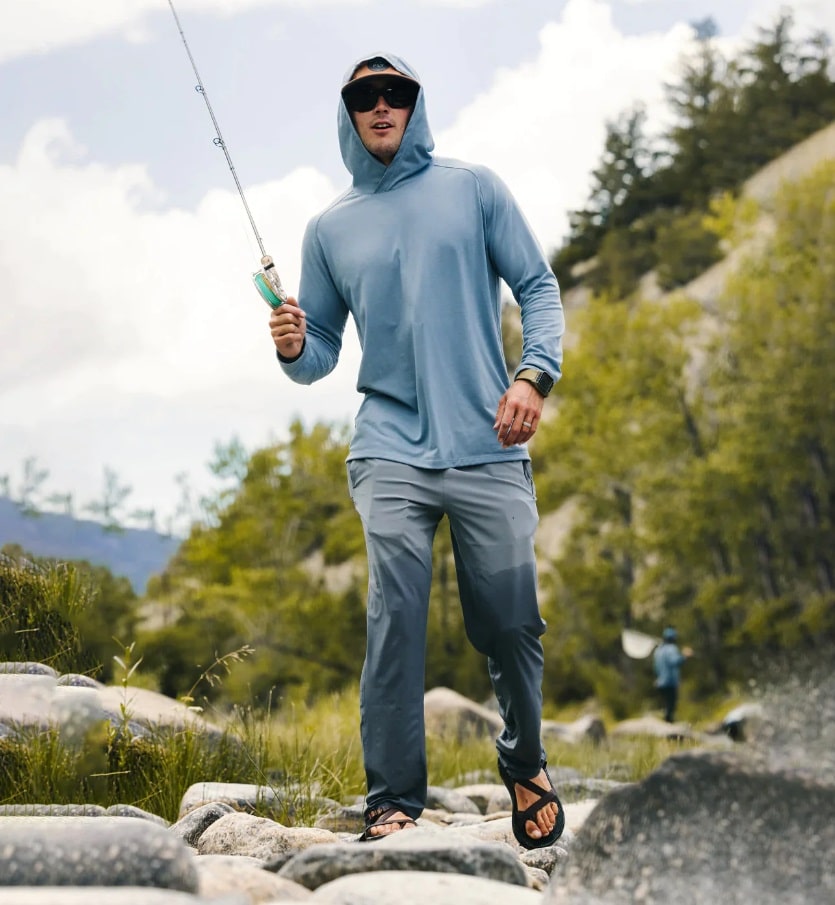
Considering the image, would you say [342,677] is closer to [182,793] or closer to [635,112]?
[182,793]

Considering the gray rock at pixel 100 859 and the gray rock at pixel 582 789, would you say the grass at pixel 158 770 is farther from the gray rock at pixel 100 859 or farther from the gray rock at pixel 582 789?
the gray rock at pixel 100 859

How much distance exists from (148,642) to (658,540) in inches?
565

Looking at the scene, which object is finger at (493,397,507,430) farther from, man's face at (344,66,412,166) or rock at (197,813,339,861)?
rock at (197,813,339,861)

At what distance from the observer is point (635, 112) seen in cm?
6988

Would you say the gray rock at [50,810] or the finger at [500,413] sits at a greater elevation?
the finger at [500,413]

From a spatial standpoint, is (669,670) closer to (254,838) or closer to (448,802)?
(448,802)

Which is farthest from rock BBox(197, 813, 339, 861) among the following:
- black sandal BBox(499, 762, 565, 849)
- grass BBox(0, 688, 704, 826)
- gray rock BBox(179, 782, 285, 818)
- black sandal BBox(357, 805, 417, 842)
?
grass BBox(0, 688, 704, 826)

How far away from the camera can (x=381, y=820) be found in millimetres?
3672

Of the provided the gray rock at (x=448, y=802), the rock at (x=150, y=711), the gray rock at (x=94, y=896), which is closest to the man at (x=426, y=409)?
the gray rock at (x=94, y=896)

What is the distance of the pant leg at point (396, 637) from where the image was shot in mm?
3773

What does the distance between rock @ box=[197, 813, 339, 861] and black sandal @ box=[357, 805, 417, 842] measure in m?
0.18

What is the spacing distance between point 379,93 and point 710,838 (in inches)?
104

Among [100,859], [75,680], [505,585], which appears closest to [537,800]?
[505,585]

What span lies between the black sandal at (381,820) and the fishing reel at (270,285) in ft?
5.21
